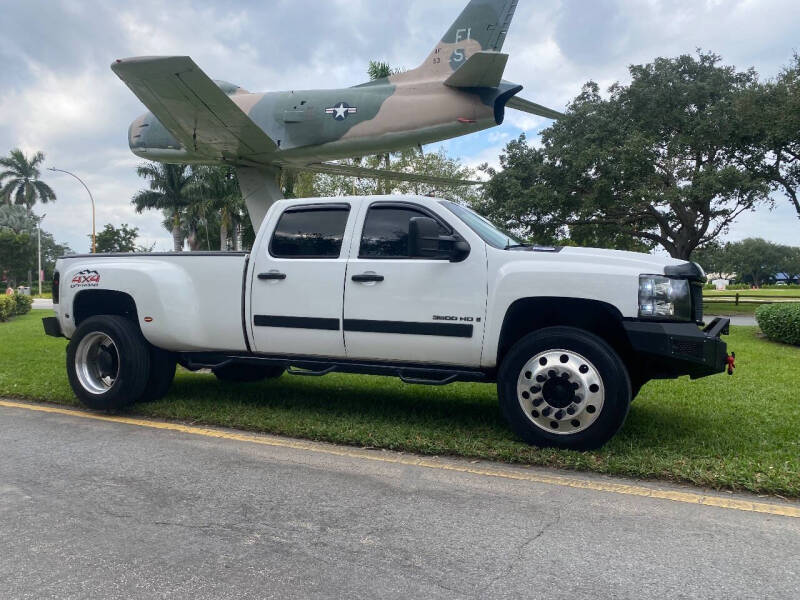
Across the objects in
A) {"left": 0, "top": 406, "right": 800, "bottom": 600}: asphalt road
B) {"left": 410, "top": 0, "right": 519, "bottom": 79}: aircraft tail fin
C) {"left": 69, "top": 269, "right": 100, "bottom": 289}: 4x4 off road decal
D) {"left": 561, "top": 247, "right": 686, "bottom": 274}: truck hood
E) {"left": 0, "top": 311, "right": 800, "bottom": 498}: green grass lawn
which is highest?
{"left": 410, "top": 0, "right": 519, "bottom": 79}: aircraft tail fin

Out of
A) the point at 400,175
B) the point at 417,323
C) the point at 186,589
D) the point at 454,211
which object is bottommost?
the point at 186,589

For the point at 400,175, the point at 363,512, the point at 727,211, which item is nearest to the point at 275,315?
the point at 363,512

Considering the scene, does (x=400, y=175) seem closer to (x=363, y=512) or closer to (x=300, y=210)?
(x=300, y=210)

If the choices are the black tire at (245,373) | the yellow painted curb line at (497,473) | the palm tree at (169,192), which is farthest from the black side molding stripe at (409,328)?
the palm tree at (169,192)

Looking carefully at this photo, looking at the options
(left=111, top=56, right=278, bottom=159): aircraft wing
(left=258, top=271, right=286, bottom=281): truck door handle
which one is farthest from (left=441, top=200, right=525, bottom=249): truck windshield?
(left=111, top=56, right=278, bottom=159): aircraft wing

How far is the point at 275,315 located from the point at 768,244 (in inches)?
4629

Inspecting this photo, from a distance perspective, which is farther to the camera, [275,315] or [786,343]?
[786,343]

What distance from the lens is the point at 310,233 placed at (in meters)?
5.39

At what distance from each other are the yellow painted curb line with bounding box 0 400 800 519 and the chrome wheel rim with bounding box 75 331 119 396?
37 centimetres

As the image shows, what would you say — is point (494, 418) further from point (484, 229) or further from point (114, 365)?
point (114, 365)

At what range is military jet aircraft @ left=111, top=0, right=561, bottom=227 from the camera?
12.4 m

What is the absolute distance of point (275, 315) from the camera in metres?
5.32

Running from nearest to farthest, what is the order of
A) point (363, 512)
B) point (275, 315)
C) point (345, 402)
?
point (363, 512) < point (275, 315) < point (345, 402)

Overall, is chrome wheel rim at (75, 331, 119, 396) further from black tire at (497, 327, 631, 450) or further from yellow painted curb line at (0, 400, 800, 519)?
black tire at (497, 327, 631, 450)
